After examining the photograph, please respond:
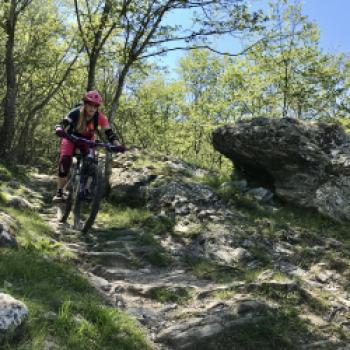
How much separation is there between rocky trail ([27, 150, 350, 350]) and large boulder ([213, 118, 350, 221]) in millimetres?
1712

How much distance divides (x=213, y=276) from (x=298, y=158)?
5588 millimetres

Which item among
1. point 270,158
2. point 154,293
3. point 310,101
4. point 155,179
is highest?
point 310,101

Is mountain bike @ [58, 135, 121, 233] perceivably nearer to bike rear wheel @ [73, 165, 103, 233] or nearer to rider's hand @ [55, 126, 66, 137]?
bike rear wheel @ [73, 165, 103, 233]

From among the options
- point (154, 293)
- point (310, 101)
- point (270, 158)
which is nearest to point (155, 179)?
point (270, 158)

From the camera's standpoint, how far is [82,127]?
33.2 ft

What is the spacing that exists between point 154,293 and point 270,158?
682 cm

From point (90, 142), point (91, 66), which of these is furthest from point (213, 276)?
point (91, 66)

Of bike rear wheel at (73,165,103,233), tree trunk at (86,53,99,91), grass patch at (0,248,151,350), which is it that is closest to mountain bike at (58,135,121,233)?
bike rear wheel at (73,165,103,233)

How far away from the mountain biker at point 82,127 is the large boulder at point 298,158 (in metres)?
4.69

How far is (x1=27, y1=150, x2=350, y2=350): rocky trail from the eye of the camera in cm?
592

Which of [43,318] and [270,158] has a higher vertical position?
[270,158]

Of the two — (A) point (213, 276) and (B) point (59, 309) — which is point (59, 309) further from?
(A) point (213, 276)

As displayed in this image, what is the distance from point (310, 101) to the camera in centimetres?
3331

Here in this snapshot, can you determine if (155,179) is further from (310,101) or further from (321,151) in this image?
(310,101)
